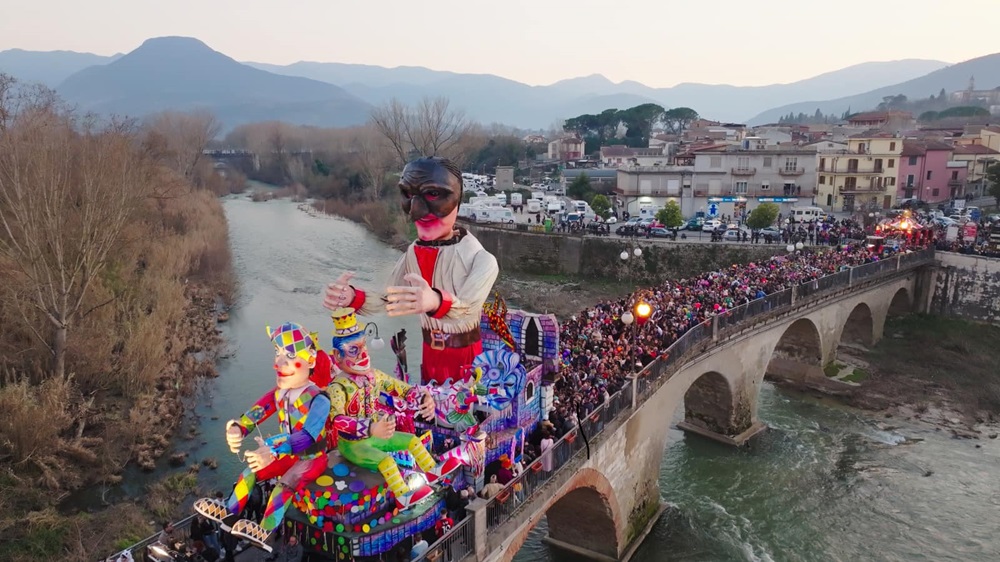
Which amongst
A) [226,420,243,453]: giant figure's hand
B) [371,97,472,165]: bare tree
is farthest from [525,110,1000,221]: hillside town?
[226,420,243,453]: giant figure's hand

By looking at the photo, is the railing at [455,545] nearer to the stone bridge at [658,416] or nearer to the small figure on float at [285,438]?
the stone bridge at [658,416]

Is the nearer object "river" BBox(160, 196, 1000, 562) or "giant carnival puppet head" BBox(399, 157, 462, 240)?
"giant carnival puppet head" BBox(399, 157, 462, 240)

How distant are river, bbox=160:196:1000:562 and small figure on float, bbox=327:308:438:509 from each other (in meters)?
10.5

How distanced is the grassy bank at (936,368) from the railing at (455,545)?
2393 centimetres

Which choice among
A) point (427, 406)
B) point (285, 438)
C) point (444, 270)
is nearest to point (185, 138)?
point (444, 270)

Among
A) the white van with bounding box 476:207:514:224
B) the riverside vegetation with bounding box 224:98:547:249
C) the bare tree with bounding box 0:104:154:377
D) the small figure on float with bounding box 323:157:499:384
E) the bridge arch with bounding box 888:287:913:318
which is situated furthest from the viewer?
the riverside vegetation with bounding box 224:98:547:249

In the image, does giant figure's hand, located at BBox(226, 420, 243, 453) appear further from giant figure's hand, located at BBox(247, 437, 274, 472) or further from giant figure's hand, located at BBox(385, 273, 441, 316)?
giant figure's hand, located at BBox(385, 273, 441, 316)

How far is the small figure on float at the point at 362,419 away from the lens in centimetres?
932

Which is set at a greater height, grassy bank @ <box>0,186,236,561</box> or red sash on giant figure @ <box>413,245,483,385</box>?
red sash on giant figure @ <box>413,245,483,385</box>

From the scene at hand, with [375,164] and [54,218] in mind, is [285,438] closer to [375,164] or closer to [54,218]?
[54,218]

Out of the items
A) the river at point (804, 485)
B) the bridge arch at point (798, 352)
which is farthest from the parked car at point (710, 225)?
the river at point (804, 485)

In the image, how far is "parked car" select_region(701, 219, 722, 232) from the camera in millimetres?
47263

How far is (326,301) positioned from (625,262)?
37.9 meters

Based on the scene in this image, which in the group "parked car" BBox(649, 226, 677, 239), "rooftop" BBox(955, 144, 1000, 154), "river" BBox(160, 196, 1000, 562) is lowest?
"river" BBox(160, 196, 1000, 562)
